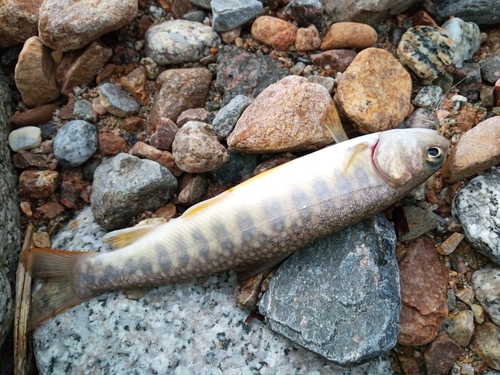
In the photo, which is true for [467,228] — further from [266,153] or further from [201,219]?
[201,219]

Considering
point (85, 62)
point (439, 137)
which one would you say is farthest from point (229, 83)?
point (439, 137)

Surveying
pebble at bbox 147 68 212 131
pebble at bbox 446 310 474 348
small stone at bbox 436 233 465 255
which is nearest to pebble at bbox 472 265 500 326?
pebble at bbox 446 310 474 348

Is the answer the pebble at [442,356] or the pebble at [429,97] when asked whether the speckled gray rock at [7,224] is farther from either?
the pebble at [429,97]

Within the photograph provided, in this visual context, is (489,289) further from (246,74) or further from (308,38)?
(246,74)

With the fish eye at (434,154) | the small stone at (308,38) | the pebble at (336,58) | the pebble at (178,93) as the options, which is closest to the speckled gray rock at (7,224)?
the pebble at (178,93)

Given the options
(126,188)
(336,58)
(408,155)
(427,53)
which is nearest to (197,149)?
(126,188)
